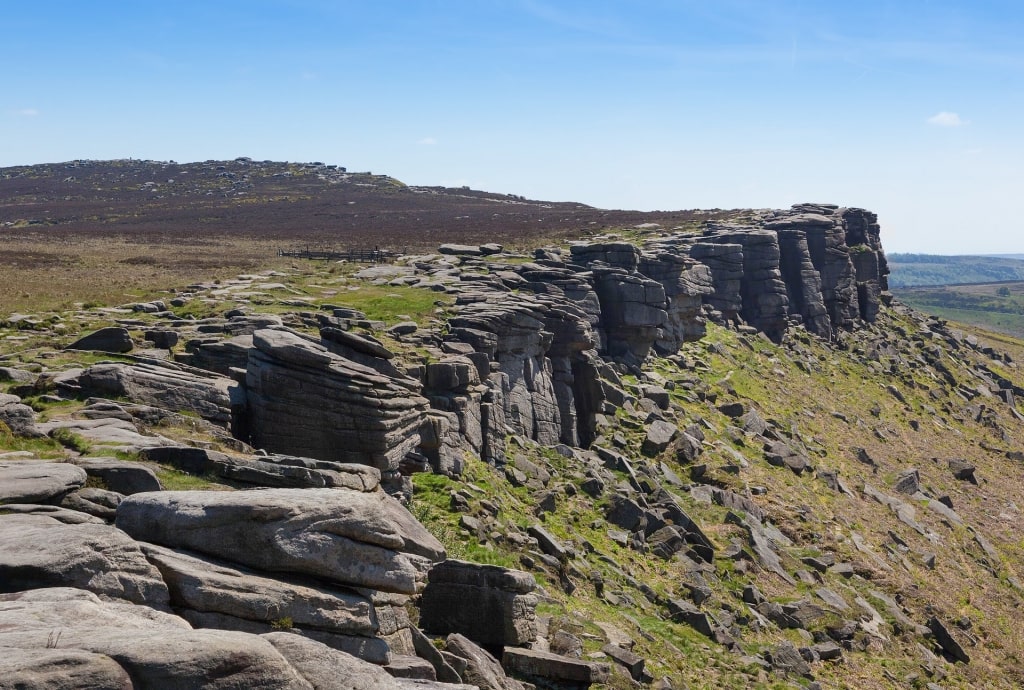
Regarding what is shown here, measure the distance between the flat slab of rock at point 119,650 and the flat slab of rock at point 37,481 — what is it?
3.30 meters

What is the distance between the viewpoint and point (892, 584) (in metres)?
36.2

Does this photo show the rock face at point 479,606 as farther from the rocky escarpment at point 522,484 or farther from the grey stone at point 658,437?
the grey stone at point 658,437

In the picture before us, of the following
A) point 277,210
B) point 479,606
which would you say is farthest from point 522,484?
point 277,210

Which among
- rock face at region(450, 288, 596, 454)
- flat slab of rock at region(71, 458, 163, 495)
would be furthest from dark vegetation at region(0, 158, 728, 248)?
flat slab of rock at region(71, 458, 163, 495)

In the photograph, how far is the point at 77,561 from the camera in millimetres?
11234

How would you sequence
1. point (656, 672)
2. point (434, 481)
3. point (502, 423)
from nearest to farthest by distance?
1. point (656, 672)
2. point (434, 481)
3. point (502, 423)

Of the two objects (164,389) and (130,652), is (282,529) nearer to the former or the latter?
(130,652)

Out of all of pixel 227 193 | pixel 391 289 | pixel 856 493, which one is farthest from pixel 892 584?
pixel 227 193

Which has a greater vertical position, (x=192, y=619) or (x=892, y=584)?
(x=192, y=619)

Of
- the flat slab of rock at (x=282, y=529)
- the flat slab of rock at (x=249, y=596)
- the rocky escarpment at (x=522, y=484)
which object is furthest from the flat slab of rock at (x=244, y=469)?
the flat slab of rock at (x=249, y=596)

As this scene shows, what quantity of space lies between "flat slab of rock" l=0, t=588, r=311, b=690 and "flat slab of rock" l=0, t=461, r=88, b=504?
3.30 metres

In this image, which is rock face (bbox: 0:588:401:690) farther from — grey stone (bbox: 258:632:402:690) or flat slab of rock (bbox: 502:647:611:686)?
flat slab of rock (bbox: 502:647:611:686)

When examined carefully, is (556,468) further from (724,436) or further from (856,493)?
(856,493)

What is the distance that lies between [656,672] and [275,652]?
14.2 metres
